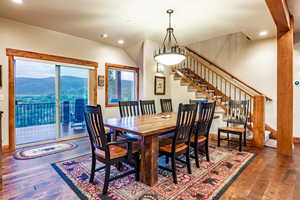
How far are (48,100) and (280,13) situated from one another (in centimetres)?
524

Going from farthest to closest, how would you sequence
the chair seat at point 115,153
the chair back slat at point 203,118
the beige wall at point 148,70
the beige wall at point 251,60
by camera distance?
the beige wall at point 148,70 → the beige wall at point 251,60 → the chair back slat at point 203,118 → the chair seat at point 115,153

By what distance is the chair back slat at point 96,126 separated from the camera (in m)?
2.05

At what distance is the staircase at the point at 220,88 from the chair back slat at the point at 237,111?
17cm

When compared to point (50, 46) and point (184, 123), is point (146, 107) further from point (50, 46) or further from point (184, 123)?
point (50, 46)

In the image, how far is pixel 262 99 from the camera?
392cm

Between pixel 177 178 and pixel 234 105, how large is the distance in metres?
2.76

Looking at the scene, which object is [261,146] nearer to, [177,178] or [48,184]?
[177,178]

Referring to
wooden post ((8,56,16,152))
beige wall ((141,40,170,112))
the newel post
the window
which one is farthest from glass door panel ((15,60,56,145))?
the newel post

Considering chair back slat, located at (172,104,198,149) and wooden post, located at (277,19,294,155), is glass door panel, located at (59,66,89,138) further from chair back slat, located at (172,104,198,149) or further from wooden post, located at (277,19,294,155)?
wooden post, located at (277,19,294,155)

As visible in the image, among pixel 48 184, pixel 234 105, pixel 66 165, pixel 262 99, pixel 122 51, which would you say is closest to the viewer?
pixel 48 184

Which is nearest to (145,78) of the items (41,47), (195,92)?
(195,92)

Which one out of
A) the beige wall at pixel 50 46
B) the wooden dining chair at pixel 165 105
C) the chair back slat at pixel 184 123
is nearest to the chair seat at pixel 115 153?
the chair back slat at pixel 184 123

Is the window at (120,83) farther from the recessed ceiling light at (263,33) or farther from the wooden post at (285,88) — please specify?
the wooden post at (285,88)

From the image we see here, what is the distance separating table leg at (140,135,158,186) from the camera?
7.45 feet
